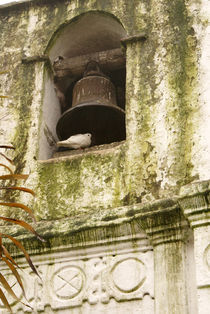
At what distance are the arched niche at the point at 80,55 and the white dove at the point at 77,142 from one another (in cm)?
65

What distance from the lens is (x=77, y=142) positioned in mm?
6035

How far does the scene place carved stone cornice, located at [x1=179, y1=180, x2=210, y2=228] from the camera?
482cm

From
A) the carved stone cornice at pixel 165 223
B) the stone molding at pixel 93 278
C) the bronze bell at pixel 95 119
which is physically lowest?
the stone molding at pixel 93 278

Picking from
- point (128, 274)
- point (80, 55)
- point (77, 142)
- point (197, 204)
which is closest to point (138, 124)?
point (77, 142)

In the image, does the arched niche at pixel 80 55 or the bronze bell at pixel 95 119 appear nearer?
the bronze bell at pixel 95 119

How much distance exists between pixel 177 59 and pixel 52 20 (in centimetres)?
155

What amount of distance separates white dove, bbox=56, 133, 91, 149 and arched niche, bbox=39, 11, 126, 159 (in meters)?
0.65

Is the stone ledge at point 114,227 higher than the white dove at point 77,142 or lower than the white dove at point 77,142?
lower

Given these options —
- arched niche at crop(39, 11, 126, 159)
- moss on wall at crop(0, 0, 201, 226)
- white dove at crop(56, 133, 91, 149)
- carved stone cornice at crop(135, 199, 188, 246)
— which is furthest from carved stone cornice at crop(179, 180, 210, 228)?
arched niche at crop(39, 11, 126, 159)

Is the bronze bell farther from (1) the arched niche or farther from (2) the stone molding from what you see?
(2) the stone molding

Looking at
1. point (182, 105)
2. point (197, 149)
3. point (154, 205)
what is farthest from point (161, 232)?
point (182, 105)

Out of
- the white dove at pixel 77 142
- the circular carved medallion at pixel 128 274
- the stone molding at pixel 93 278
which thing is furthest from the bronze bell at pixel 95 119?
Answer: the circular carved medallion at pixel 128 274

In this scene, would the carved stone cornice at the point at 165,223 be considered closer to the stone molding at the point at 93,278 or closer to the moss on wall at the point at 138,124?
the stone molding at the point at 93,278

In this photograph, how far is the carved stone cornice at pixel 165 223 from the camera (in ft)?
16.4
